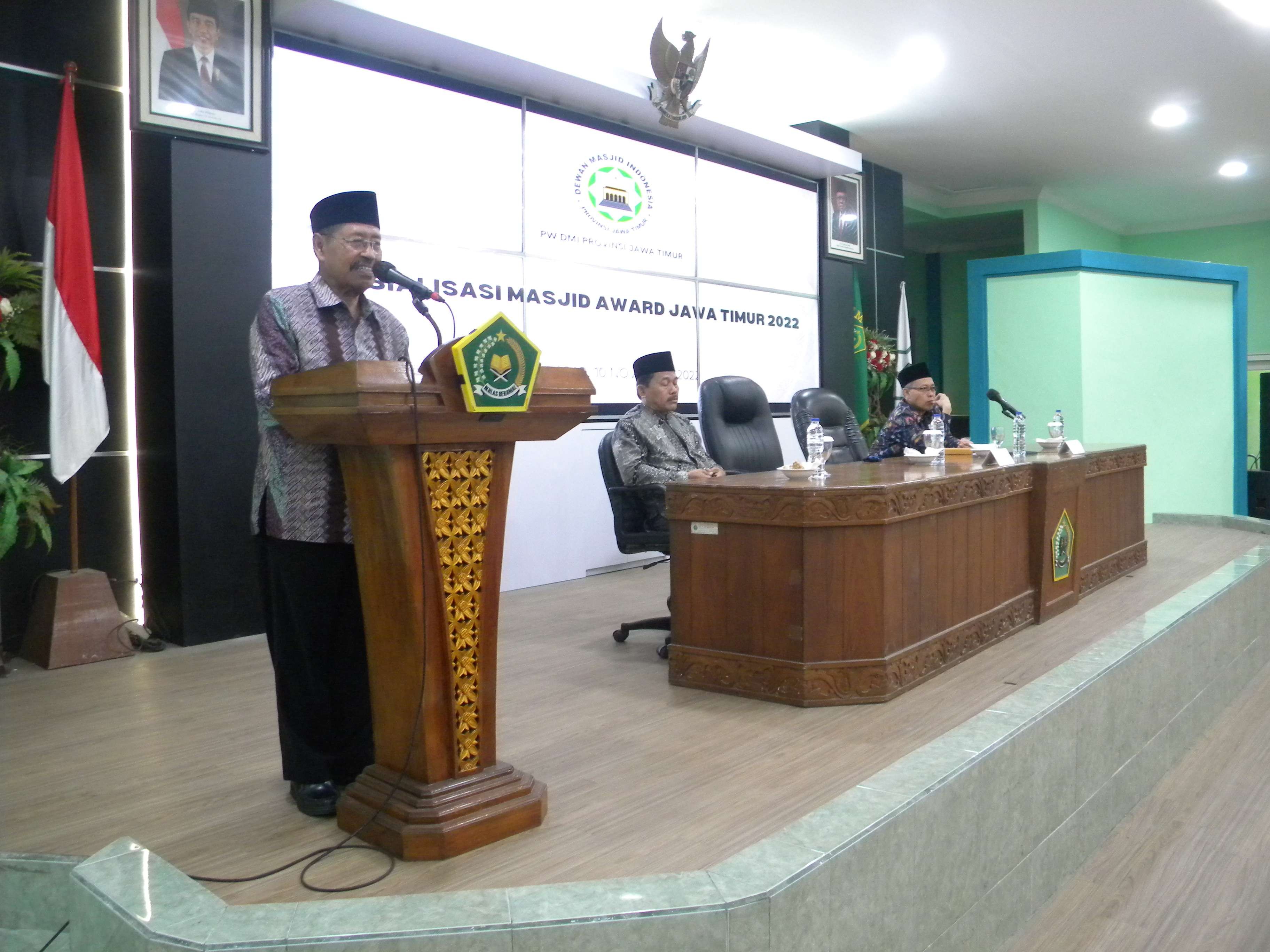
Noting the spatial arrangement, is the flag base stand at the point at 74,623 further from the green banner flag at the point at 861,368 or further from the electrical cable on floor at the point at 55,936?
the green banner flag at the point at 861,368

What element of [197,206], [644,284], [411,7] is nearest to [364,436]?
[197,206]

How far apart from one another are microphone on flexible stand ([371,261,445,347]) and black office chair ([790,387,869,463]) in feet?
10.5

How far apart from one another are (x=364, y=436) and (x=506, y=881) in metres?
0.80

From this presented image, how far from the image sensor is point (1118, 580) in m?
5.06

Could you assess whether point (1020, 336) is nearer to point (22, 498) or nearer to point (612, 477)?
point (612, 477)

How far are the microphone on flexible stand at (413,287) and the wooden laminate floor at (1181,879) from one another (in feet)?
5.94

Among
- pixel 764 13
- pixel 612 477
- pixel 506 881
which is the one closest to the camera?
pixel 506 881

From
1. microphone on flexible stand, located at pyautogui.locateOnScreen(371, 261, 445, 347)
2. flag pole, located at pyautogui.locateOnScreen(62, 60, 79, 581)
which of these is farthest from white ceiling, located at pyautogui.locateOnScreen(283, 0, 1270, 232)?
microphone on flexible stand, located at pyautogui.locateOnScreen(371, 261, 445, 347)

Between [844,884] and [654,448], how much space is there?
223cm

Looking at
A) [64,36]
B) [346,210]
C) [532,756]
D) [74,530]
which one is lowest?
[532,756]

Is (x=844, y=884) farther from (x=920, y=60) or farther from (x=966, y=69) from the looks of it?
(x=966, y=69)

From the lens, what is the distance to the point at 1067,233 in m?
10.7

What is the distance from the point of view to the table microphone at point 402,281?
175cm

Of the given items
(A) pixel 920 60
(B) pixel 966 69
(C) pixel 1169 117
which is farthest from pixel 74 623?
(C) pixel 1169 117
